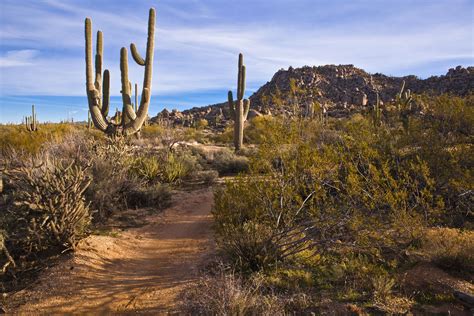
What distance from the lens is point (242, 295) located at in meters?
3.67

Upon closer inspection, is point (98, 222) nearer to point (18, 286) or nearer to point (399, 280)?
point (18, 286)

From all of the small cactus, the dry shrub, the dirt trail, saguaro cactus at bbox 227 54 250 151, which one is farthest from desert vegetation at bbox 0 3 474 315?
saguaro cactus at bbox 227 54 250 151

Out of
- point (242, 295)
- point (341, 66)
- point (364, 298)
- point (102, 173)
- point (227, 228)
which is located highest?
point (341, 66)

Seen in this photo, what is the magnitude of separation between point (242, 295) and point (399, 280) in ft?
8.38

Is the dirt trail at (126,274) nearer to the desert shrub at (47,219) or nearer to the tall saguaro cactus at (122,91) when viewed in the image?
the desert shrub at (47,219)

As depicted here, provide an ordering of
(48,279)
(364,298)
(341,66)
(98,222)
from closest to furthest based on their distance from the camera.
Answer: (364,298)
(48,279)
(98,222)
(341,66)

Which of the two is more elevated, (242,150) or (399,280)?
(242,150)

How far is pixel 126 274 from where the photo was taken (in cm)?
494

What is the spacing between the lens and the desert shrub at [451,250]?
16.2 feet

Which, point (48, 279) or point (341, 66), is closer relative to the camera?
point (48, 279)

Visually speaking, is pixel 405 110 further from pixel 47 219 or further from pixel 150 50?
pixel 47 219

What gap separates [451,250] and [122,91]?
1143cm

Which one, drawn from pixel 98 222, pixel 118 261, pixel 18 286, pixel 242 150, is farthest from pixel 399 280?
pixel 242 150

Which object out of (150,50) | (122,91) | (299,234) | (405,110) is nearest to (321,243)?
(299,234)
